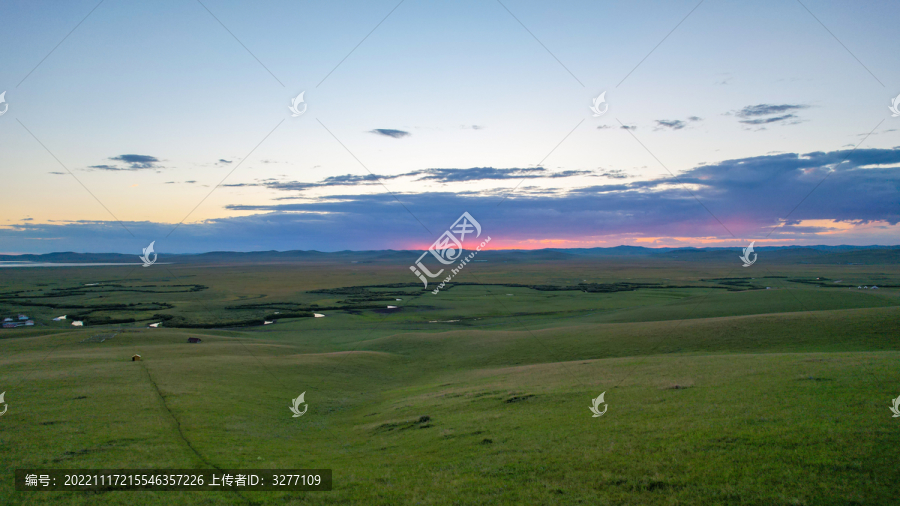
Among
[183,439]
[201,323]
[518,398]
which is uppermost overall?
[201,323]

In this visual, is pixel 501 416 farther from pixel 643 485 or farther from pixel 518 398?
pixel 643 485

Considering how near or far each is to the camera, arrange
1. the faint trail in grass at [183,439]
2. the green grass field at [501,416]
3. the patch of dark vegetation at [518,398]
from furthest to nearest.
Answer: the patch of dark vegetation at [518,398] < the faint trail in grass at [183,439] < the green grass field at [501,416]

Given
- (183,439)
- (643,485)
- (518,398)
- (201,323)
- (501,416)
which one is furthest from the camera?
(201,323)

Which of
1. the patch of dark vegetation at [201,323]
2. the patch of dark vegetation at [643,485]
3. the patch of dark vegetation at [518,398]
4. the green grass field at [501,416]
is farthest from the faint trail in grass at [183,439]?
the patch of dark vegetation at [201,323]

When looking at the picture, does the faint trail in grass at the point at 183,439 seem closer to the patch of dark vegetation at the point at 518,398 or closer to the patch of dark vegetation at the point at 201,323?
the patch of dark vegetation at the point at 518,398

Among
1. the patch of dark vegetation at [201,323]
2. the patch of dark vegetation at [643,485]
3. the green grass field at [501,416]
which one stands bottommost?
the patch of dark vegetation at [643,485]

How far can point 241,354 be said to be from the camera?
133 feet

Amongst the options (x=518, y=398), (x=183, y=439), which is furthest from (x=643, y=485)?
(x=183, y=439)

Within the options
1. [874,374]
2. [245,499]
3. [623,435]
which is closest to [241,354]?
[245,499]

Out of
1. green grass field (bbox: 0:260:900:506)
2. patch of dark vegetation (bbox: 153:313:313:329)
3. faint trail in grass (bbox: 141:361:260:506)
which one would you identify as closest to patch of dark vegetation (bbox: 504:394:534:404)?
green grass field (bbox: 0:260:900:506)

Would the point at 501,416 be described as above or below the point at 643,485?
above

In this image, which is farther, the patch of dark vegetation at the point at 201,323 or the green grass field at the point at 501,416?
the patch of dark vegetation at the point at 201,323

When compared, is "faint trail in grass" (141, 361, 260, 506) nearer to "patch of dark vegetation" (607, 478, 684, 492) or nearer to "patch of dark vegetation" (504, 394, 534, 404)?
"patch of dark vegetation" (607, 478, 684, 492)

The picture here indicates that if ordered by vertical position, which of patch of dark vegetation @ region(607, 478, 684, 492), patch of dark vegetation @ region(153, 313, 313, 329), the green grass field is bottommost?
patch of dark vegetation @ region(607, 478, 684, 492)
